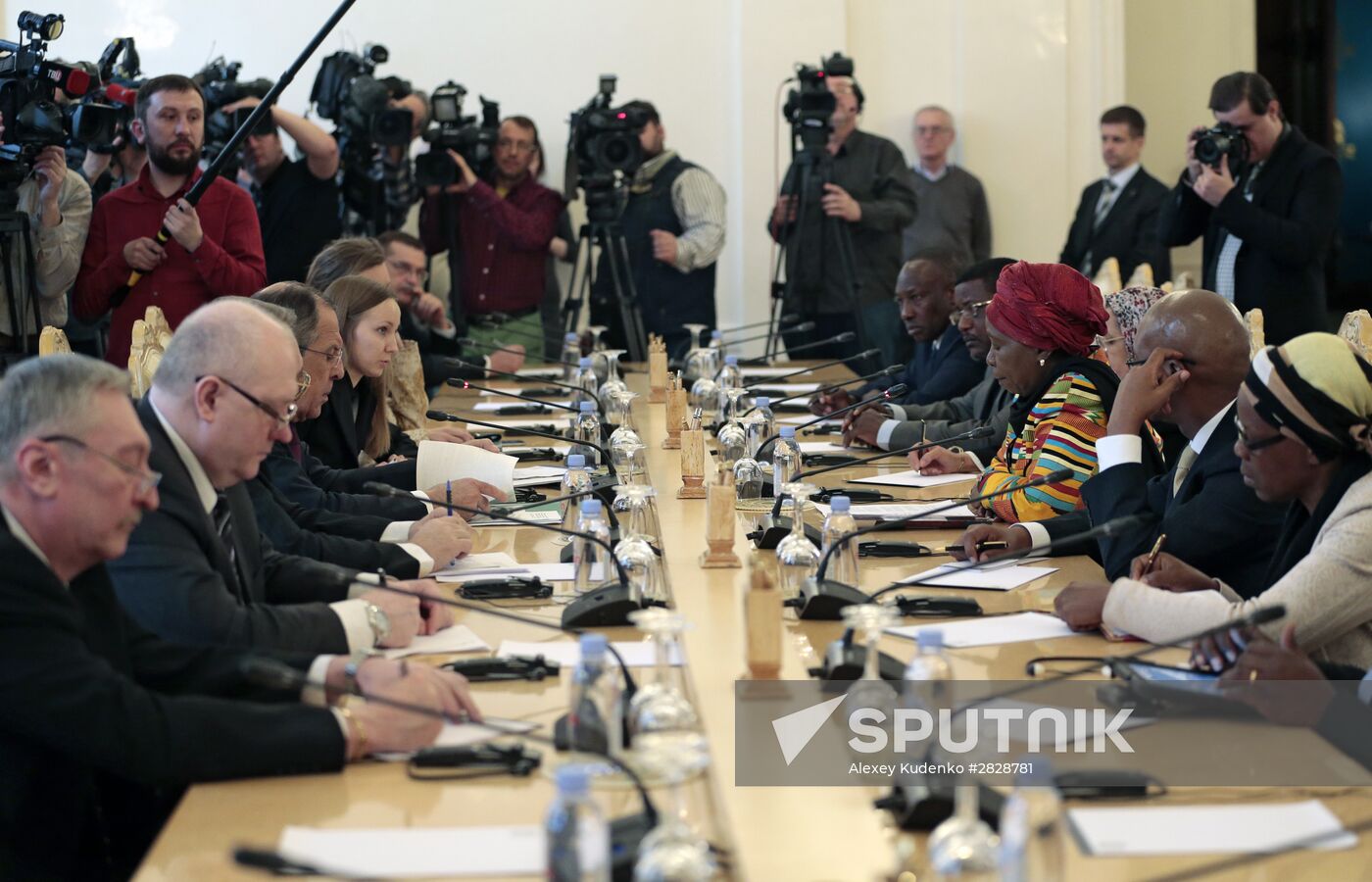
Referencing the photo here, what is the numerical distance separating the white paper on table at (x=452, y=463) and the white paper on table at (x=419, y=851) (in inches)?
76.4

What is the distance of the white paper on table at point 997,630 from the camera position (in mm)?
2396

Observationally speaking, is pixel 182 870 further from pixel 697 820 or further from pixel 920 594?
pixel 920 594

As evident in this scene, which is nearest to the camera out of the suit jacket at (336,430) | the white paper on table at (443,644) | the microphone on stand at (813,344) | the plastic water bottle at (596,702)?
the plastic water bottle at (596,702)

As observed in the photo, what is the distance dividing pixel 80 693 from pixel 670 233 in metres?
5.45

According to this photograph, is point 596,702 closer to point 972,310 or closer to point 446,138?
point 972,310

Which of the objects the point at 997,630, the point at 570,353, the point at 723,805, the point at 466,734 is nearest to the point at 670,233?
the point at 570,353

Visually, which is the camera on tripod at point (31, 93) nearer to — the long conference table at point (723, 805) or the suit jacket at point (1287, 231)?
the long conference table at point (723, 805)

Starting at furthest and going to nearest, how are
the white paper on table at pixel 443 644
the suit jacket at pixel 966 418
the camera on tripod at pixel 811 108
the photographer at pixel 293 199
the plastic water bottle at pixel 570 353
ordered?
the camera on tripod at pixel 811 108, the photographer at pixel 293 199, the plastic water bottle at pixel 570 353, the suit jacket at pixel 966 418, the white paper on table at pixel 443 644

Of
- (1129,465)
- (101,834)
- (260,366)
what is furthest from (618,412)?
(101,834)

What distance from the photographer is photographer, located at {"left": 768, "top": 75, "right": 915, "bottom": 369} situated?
7016 mm

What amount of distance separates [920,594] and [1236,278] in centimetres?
340

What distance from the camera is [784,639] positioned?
232 centimetres

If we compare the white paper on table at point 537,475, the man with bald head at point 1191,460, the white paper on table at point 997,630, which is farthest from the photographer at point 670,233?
the white paper on table at point 997,630

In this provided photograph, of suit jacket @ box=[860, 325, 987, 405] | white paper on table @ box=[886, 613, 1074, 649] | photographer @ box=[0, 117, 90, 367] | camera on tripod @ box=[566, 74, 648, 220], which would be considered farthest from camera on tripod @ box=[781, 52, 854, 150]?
white paper on table @ box=[886, 613, 1074, 649]
